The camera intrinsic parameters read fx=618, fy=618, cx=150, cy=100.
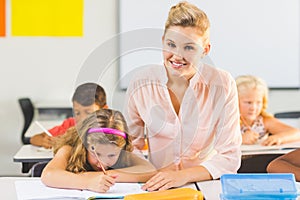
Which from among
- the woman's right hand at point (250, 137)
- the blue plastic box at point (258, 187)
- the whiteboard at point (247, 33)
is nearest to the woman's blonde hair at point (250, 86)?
the woman's right hand at point (250, 137)

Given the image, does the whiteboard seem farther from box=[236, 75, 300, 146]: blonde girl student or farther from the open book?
the open book

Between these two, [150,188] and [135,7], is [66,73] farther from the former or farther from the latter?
[150,188]

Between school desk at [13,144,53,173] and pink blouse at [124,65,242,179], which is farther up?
pink blouse at [124,65,242,179]

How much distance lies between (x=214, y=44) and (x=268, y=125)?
145 cm

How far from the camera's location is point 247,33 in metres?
4.91

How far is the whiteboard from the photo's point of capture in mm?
4828

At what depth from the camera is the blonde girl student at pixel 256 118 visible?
11.1 feet

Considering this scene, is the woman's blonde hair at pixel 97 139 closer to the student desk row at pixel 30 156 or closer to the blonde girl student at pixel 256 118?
the student desk row at pixel 30 156

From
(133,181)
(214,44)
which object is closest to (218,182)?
(133,181)

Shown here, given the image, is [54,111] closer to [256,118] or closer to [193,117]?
[256,118]

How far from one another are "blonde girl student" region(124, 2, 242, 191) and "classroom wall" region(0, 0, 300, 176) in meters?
2.86

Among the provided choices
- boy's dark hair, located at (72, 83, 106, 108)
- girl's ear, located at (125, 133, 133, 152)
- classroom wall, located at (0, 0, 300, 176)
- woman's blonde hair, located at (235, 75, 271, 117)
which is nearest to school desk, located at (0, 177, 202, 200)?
girl's ear, located at (125, 133, 133, 152)

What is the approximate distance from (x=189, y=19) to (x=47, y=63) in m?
3.18

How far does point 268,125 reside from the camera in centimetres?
356
